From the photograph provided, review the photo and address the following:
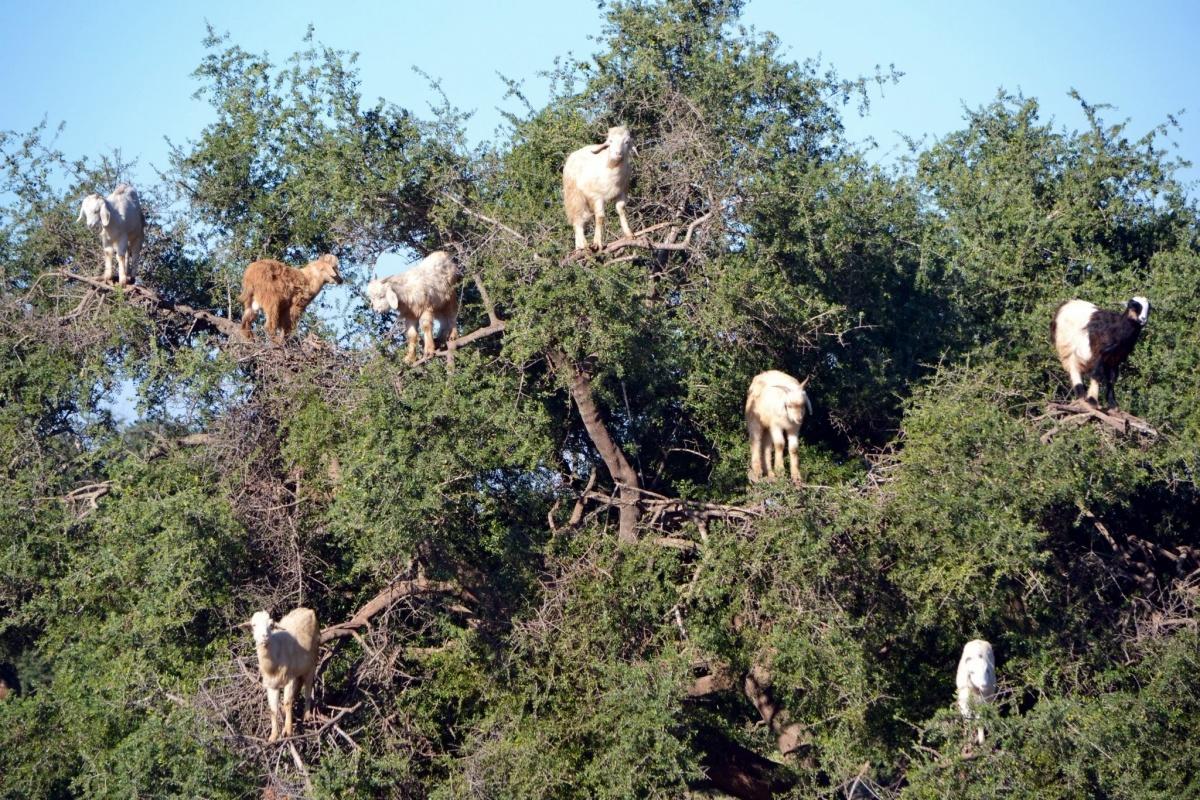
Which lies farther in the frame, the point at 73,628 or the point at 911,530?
the point at 73,628

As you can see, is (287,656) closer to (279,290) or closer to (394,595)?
(394,595)

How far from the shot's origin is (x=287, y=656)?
1059 centimetres

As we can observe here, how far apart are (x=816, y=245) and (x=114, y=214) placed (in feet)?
18.2

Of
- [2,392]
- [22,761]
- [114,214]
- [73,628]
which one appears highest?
[114,214]

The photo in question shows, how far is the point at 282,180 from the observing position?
1459 centimetres

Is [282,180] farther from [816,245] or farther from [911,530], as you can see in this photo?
[911,530]

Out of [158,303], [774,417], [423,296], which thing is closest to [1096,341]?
[774,417]

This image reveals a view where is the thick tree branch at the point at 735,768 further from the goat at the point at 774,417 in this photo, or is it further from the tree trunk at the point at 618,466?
the goat at the point at 774,417

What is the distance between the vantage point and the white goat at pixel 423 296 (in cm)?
1191

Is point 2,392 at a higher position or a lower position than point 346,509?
higher

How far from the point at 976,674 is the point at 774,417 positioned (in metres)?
2.36

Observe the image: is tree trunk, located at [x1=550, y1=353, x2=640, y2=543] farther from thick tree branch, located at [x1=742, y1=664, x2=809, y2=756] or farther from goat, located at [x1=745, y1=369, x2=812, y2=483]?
thick tree branch, located at [x1=742, y1=664, x2=809, y2=756]

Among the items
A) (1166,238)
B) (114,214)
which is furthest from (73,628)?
(1166,238)

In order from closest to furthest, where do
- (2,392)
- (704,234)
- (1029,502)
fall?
(1029,502) < (704,234) < (2,392)
